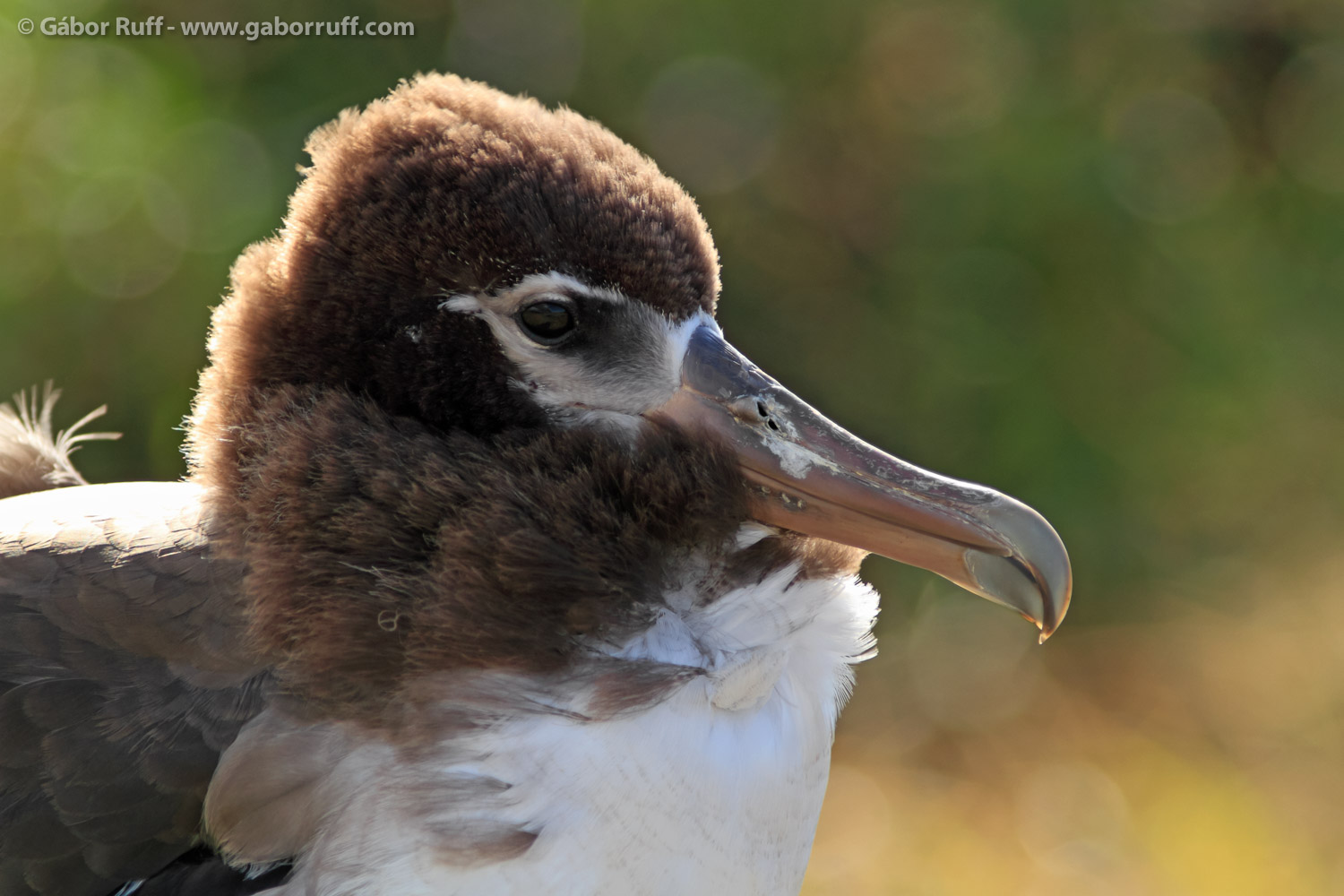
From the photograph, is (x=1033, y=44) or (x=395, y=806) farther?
(x=1033, y=44)

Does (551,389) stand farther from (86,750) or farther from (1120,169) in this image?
(1120,169)

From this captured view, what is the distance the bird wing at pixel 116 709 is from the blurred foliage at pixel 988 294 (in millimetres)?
2525

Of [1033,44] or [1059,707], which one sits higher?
[1033,44]

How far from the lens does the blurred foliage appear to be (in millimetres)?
4062

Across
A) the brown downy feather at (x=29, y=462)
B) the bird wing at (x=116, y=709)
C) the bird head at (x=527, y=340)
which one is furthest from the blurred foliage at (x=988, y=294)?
the bird wing at (x=116, y=709)

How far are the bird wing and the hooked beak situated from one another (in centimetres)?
72

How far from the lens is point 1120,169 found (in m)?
4.45

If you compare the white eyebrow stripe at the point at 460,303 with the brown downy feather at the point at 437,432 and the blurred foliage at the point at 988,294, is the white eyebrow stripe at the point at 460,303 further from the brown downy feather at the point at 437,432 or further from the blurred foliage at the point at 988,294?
the blurred foliage at the point at 988,294

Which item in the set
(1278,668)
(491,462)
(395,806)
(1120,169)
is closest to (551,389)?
(491,462)

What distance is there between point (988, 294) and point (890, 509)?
3111 millimetres

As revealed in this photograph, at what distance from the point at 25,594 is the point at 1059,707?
3559 mm

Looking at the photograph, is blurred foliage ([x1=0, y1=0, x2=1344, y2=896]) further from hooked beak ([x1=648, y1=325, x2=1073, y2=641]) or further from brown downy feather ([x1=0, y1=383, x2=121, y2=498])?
hooked beak ([x1=648, y1=325, x2=1073, y2=641])

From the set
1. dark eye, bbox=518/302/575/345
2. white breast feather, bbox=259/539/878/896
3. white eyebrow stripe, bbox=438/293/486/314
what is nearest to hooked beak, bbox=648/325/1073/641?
white breast feather, bbox=259/539/878/896

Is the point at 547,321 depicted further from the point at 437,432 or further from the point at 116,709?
the point at 116,709
